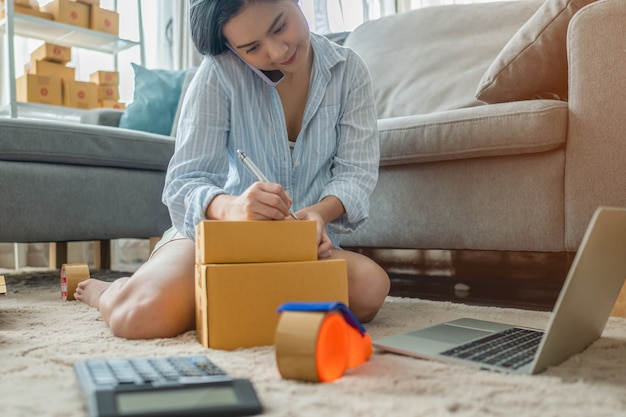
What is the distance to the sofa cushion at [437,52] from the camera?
5.92 feet

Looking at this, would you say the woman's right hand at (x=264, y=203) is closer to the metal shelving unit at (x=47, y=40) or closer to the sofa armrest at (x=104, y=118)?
the sofa armrest at (x=104, y=118)

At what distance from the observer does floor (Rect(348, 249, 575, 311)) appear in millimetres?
1438

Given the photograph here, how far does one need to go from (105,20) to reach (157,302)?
265 centimetres

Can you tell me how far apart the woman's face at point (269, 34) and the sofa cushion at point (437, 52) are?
84 cm

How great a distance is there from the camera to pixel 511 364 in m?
0.71

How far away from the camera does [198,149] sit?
1.07 m

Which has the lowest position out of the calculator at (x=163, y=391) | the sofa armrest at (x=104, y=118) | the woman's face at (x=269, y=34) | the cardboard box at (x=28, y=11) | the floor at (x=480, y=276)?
the floor at (x=480, y=276)

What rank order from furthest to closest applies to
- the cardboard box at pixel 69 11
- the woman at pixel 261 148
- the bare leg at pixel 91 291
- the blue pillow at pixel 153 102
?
the cardboard box at pixel 69 11 < the blue pillow at pixel 153 102 < the bare leg at pixel 91 291 < the woman at pixel 261 148

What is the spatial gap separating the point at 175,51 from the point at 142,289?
2680 millimetres

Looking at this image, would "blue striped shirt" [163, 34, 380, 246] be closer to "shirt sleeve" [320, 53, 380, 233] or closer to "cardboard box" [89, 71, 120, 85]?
"shirt sleeve" [320, 53, 380, 233]

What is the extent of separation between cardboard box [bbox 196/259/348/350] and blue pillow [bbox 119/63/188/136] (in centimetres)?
161

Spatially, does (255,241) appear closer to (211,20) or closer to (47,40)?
(211,20)

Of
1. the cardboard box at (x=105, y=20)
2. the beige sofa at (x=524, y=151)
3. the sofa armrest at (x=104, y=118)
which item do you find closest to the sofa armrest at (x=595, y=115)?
the beige sofa at (x=524, y=151)

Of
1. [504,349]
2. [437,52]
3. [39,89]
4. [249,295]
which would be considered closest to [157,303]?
[249,295]
